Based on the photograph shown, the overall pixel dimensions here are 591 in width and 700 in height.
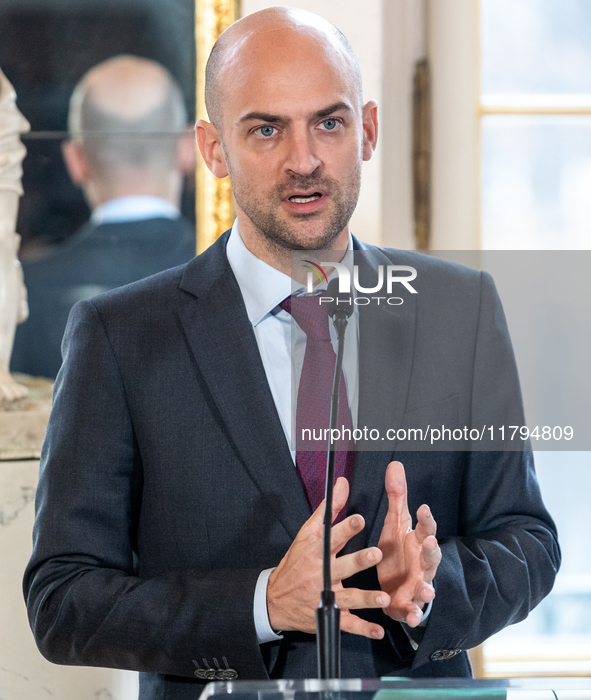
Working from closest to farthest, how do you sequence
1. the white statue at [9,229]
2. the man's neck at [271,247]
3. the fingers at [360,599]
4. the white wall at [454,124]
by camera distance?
the fingers at [360,599]
the man's neck at [271,247]
the white statue at [9,229]
the white wall at [454,124]

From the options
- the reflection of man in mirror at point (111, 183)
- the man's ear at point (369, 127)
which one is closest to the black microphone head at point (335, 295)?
the man's ear at point (369, 127)

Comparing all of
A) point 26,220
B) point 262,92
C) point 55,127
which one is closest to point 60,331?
point 26,220

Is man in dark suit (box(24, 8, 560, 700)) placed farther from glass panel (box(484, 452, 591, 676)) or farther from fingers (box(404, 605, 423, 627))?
glass panel (box(484, 452, 591, 676))

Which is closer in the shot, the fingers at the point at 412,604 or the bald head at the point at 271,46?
the fingers at the point at 412,604

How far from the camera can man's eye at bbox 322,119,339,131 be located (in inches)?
46.6

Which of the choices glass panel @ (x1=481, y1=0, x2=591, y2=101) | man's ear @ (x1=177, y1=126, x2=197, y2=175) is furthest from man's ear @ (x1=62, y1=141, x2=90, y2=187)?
glass panel @ (x1=481, y1=0, x2=591, y2=101)

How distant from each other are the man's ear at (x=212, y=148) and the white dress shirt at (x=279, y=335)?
132mm

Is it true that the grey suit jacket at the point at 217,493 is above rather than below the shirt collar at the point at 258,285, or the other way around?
A: below

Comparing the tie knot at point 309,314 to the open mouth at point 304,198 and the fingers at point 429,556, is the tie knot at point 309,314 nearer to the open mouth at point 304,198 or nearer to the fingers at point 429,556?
the open mouth at point 304,198

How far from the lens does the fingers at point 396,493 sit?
100 cm

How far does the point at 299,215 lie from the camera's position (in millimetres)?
1170

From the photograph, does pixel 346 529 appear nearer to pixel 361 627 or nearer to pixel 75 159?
pixel 361 627

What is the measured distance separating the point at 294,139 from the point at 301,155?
3 cm

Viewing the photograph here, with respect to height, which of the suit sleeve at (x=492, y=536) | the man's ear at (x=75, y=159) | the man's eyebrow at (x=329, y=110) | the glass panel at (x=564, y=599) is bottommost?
the glass panel at (x=564, y=599)
